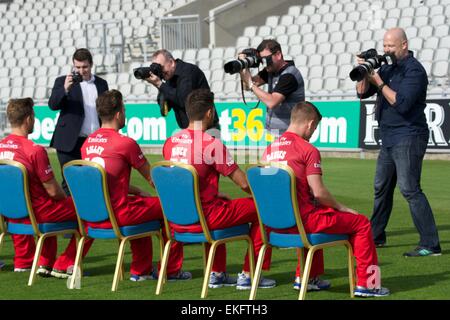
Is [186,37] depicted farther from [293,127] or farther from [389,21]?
[293,127]

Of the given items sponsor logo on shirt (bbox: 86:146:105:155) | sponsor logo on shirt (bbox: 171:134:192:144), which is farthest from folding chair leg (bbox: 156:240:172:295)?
sponsor logo on shirt (bbox: 86:146:105:155)

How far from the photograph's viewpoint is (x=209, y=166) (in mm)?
6461

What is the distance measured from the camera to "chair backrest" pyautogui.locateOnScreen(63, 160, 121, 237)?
21.7 ft

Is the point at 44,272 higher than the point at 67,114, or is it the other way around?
the point at 67,114

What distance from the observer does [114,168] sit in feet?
22.2

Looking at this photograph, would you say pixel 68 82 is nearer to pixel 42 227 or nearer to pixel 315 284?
pixel 42 227

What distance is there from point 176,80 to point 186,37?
52.9 feet

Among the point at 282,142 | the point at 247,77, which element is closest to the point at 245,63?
the point at 247,77

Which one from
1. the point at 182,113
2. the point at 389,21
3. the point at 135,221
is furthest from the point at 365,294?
the point at 389,21

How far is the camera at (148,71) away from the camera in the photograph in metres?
8.30

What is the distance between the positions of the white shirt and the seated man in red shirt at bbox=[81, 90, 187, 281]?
2.31m

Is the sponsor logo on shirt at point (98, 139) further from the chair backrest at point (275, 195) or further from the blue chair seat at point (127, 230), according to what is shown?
the chair backrest at point (275, 195)

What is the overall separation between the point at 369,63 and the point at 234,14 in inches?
720

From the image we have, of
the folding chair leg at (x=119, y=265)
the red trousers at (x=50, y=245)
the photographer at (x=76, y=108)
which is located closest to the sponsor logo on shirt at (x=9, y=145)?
the red trousers at (x=50, y=245)
